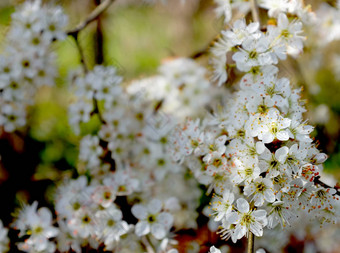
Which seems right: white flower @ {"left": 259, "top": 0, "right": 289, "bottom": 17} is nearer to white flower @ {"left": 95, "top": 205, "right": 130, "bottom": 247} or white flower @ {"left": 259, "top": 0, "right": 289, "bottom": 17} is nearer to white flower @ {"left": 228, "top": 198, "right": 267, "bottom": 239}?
white flower @ {"left": 228, "top": 198, "right": 267, "bottom": 239}

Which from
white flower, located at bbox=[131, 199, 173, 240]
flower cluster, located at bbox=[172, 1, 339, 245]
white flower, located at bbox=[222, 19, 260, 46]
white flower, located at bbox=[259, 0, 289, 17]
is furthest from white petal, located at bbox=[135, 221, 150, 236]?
white flower, located at bbox=[259, 0, 289, 17]

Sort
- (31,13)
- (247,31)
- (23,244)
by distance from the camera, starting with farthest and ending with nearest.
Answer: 1. (31,13)
2. (23,244)
3. (247,31)

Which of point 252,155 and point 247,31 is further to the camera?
point 247,31

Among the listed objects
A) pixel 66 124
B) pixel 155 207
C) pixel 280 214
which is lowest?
pixel 66 124

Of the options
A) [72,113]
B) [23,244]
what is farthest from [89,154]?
[23,244]

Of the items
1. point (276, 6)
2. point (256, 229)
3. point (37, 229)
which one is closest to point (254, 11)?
point (276, 6)

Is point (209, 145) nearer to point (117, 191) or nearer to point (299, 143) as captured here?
point (299, 143)

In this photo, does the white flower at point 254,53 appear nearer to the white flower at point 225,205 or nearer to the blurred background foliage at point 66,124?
the blurred background foliage at point 66,124

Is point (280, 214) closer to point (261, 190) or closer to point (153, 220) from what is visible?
point (261, 190)
